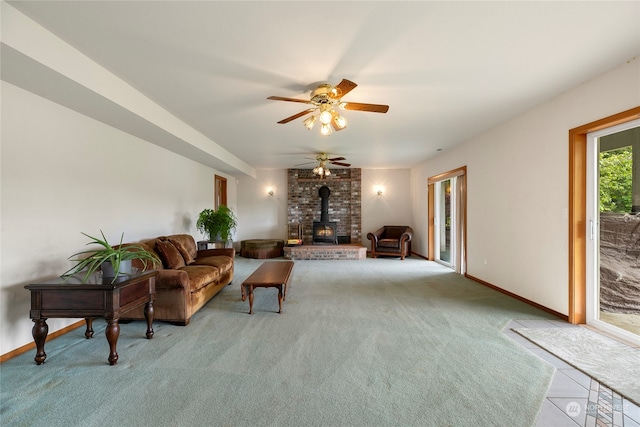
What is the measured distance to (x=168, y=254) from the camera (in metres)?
3.46

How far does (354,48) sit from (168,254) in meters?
3.20

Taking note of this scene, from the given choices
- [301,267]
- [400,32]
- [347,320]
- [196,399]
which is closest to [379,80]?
[400,32]

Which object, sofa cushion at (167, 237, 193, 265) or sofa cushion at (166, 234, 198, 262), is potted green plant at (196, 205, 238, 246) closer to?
sofa cushion at (166, 234, 198, 262)

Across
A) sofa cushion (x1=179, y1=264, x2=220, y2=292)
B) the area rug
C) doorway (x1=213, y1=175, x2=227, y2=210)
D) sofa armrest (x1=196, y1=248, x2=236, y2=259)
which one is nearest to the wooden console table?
sofa cushion (x1=179, y1=264, x2=220, y2=292)

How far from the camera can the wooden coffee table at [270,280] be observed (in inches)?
121

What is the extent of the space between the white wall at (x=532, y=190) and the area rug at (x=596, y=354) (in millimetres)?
472

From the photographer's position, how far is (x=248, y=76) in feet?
8.18

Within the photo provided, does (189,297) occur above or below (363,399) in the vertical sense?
above

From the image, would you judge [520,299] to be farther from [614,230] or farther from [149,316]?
[149,316]

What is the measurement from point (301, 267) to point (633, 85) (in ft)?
17.0

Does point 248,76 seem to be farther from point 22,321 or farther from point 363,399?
point 22,321

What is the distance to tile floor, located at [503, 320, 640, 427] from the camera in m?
1.49

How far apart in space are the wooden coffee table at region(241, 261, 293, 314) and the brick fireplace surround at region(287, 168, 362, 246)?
3.71 m

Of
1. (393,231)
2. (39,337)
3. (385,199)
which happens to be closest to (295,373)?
(39,337)
